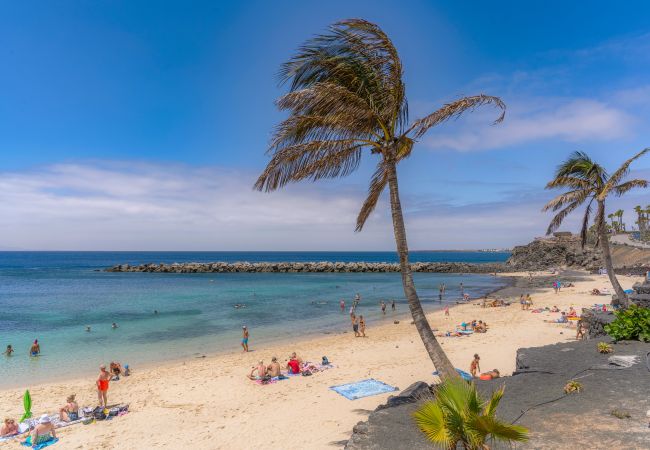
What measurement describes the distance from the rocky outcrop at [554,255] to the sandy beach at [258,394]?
62.3 metres

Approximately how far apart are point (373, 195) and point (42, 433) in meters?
10.6

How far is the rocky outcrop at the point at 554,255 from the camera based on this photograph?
244 feet

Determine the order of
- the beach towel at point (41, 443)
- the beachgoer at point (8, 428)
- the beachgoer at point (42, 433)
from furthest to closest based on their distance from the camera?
the beachgoer at point (8, 428), the beachgoer at point (42, 433), the beach towel at point (41, 443)

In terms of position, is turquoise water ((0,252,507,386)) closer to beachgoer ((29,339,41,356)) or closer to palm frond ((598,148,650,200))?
beachgoer ((29,339,41,356))

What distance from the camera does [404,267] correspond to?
8.48 meters

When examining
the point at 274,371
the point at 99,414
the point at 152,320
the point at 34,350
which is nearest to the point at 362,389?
the point at 274,371

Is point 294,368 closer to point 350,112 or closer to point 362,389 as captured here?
point 362,389

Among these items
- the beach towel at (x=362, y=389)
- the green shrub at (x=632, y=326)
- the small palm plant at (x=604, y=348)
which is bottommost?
the beach towel at (x=362, y=389)

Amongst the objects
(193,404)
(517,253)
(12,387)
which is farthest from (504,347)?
(517,253)

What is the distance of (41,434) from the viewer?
10250 mm

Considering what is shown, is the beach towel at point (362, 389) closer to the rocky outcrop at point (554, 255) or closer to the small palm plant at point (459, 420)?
the small palm plant at point (459, 420)

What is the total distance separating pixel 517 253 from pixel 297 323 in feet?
275

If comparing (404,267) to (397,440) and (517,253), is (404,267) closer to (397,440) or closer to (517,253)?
(397,440)

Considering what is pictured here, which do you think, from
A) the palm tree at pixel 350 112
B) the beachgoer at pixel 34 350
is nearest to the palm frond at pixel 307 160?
the palm tree at pixel 350 112
